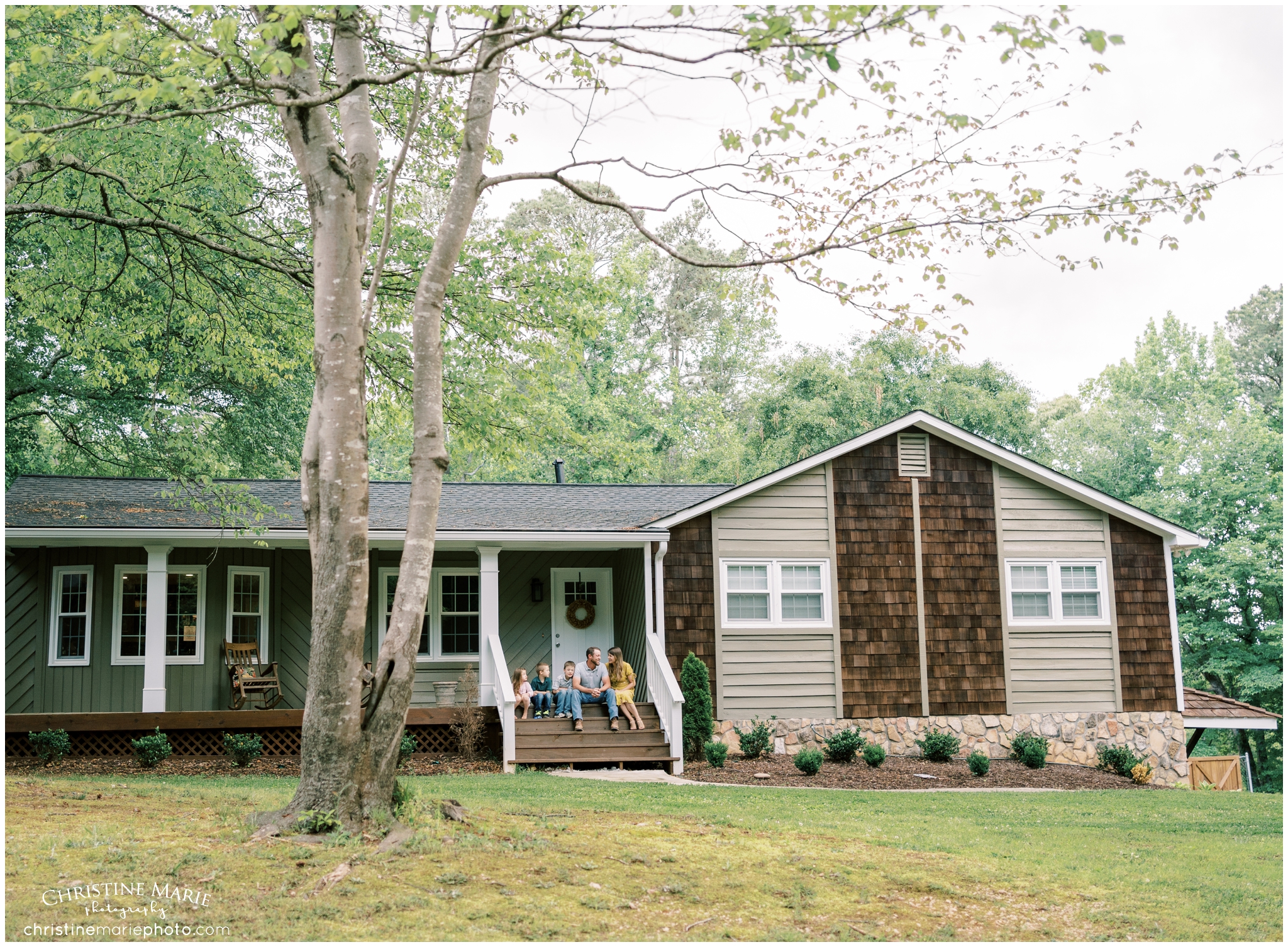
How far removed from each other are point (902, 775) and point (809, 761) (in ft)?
4.39

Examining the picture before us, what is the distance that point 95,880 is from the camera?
4781 mm

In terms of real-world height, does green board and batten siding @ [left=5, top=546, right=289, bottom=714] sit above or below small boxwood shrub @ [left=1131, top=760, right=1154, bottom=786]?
above

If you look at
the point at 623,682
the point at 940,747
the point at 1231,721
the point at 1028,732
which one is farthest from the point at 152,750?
the point at 1231,721

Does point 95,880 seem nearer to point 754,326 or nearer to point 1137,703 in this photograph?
point 1137,703

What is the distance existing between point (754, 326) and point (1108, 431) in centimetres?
1110

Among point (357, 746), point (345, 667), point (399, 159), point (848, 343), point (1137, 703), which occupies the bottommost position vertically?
point (1137, 703)

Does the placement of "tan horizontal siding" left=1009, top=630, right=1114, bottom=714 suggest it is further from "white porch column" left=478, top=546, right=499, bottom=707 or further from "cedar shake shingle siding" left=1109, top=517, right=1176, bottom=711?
"white porch column" left=478, top=546, right=499, bottom=707

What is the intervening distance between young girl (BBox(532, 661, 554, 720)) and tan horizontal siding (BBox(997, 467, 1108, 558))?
6.93 m

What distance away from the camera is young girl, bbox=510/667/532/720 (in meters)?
12.5

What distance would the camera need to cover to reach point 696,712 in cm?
1270

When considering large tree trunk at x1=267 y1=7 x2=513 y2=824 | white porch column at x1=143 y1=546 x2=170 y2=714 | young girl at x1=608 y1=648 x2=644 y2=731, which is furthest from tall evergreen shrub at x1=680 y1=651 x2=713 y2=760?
large tree trunk at x1=267 y1=7 x2=513 y2=824

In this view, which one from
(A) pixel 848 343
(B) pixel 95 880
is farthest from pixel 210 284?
(A) pixel 848 343

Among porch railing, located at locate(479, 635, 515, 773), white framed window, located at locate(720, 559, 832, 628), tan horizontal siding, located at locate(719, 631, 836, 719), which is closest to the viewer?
porch railing, located at locate(479, 635, 515, 773)

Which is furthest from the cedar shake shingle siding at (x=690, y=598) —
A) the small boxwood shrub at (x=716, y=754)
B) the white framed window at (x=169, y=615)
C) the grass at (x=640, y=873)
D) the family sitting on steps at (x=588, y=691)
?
the white framed window at (x=169, y=615)
